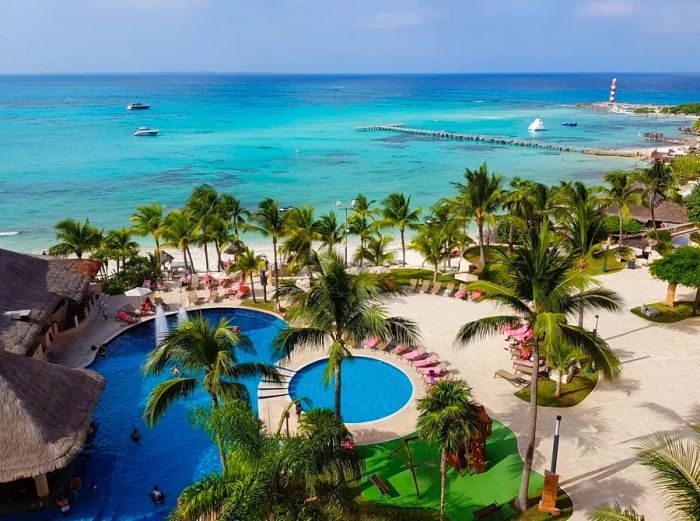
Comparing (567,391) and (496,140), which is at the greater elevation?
(496,140)

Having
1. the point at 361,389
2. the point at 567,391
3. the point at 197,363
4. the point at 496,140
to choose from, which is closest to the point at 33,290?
the point at 197,363

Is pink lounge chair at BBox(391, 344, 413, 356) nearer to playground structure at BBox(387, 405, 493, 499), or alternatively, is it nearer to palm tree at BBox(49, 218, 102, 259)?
playground structure at BBox(387, 405, 493, 499)

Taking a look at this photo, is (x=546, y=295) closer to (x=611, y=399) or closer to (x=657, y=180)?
(x=611, y=399)

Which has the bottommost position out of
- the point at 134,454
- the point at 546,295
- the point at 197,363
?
the point at 134,454

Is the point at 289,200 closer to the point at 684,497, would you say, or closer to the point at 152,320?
the point at 152,320

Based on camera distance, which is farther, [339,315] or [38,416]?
[38,416]

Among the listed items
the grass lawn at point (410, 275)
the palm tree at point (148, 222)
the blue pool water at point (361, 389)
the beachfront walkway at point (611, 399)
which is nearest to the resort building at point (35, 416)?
the blue pool water at point (361, 389)

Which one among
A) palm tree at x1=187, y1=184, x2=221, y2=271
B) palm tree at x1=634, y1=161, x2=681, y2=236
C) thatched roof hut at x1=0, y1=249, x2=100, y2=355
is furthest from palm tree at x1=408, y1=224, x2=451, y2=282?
thatched roof hut at x1=0, y1=249, x2=100, y2=355
